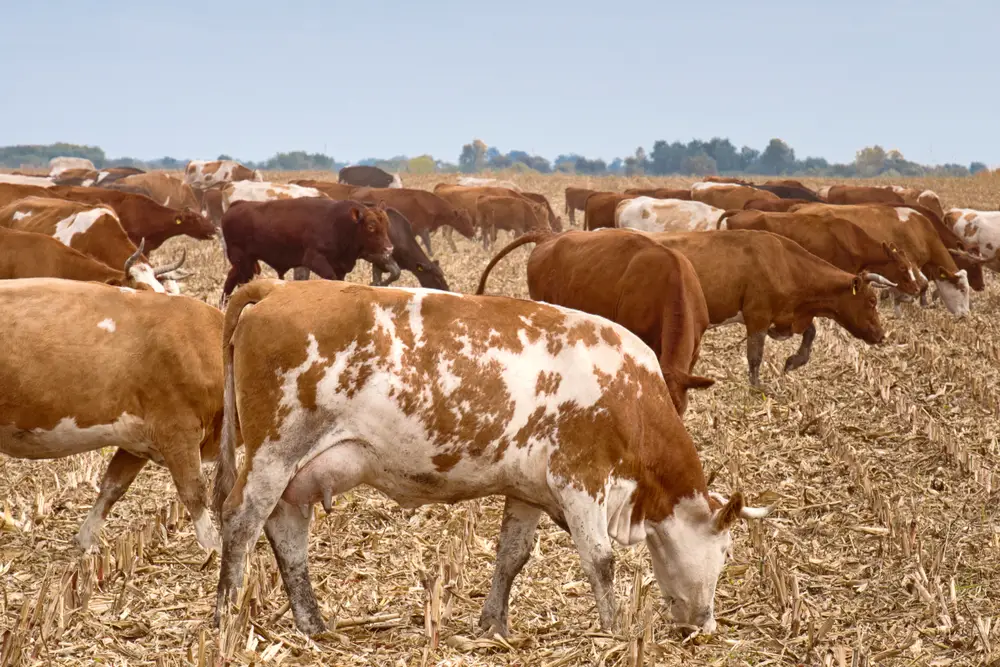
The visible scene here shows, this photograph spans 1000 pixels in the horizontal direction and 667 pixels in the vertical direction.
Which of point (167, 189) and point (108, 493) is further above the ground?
point (108, 493)

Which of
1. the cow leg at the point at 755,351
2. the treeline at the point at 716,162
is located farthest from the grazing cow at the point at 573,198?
the treeline at the point at 716,162

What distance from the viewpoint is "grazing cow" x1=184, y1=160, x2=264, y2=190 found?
124ft

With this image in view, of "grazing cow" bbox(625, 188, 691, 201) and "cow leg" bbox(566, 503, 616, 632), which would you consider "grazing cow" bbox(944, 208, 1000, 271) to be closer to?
"grazing cow" bbox(625, 188, 691, 201)

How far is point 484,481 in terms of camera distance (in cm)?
543

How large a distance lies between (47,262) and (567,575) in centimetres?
630

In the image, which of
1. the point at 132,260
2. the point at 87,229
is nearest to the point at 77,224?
the point at 87,229

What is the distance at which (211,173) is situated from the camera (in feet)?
125

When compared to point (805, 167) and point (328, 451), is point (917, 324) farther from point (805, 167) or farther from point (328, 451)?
point (805, 167)

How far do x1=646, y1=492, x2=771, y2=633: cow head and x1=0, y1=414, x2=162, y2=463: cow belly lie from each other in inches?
126

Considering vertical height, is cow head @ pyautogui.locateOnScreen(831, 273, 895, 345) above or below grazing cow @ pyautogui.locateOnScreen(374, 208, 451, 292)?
above

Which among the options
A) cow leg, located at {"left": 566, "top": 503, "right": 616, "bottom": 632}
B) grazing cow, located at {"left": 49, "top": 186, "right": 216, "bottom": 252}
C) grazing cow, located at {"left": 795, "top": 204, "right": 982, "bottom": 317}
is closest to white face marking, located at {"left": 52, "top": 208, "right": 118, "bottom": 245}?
grazing cow, located at {"left": 49, "top": 186, "right": 216, "bottom": 252}

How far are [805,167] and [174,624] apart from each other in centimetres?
16256

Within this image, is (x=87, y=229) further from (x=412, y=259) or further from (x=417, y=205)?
(x=417, y=205)

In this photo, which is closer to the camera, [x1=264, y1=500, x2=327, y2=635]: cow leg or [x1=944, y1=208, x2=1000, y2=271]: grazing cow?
[x1=264, y1=500, x2=327, y2=635]: cow leg
